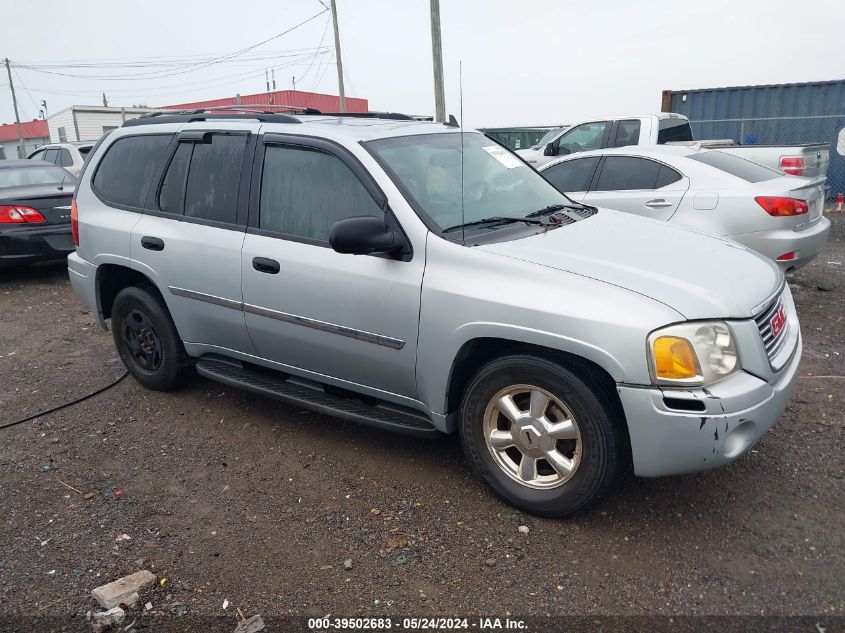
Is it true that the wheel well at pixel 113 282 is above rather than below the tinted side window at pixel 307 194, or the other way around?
below

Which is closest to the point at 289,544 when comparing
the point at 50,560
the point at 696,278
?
the point at 50,560

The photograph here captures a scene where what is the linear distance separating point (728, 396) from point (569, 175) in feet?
16.0

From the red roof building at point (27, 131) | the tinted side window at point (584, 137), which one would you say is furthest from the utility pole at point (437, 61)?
the red roof building at point (27, 131)

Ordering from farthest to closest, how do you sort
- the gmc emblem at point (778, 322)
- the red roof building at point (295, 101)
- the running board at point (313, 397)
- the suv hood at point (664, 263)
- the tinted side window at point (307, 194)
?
the red roof building at point (295, 101), the tinted side window at point (307, 194), the running board at point (313, 397), the gmc emblem at point (778, 322), the suv hood at point (664, 263)

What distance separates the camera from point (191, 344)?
173 inches

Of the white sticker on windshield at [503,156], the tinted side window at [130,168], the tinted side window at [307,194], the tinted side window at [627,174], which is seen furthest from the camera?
the tinted side window at [627,174]

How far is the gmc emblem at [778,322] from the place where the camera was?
10.1 ft

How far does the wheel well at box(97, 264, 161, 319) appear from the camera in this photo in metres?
4.68

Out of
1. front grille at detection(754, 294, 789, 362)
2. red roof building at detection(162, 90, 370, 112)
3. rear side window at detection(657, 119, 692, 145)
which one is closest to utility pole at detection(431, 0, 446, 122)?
rear side window at detection(657, 119, 692, 145)

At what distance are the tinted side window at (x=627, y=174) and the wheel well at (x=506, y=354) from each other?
159 inches

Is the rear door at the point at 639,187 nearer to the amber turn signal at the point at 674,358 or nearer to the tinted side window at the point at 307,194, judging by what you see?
the tinted side window at the point at 307,194

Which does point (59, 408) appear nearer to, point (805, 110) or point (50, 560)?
point (50, 560)

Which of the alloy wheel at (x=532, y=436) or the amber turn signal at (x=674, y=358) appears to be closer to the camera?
the amber turn signal at (x=674, y=358)

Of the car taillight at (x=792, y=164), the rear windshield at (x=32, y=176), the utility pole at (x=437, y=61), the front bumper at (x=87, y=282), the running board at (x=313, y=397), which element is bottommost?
the running board at (x=313, y=397)
